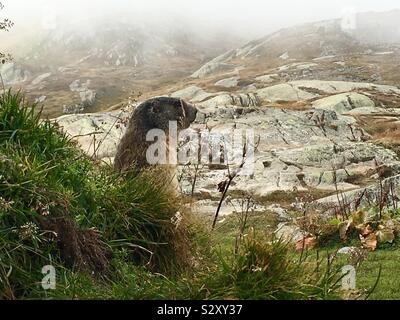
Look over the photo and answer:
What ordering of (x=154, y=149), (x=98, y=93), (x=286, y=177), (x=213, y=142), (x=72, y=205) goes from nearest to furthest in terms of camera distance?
(x=72, y=205) < (x=154, y=149) < (x=286, y=177) < (x=213, y=142) < (x=98, y=93)

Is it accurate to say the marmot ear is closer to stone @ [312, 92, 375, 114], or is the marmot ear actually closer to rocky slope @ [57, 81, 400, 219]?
rocky slope @ [57, 81, 400, 219]

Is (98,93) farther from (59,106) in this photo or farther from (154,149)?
(154,149)

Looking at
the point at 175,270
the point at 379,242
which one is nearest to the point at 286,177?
the point at 379,242

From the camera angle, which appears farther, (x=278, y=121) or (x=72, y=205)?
(x=278, y=121)

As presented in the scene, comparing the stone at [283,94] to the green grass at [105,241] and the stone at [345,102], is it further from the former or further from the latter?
the green grass at [105,241]

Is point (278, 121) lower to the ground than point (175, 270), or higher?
lower

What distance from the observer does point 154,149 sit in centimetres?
884

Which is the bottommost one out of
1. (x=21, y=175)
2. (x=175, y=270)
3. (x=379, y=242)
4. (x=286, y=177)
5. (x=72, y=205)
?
(x=286, y=177)

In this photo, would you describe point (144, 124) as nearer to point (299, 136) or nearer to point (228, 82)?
point (299, 136)

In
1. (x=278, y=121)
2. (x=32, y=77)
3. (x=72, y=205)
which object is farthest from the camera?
(x=32, y=77)

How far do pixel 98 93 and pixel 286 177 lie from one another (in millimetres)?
127574

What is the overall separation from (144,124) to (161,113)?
37 centimetres

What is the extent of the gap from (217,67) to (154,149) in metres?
163

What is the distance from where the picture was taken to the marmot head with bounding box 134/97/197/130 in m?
9.32
